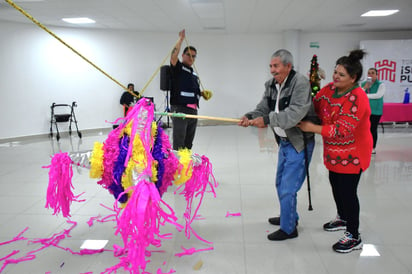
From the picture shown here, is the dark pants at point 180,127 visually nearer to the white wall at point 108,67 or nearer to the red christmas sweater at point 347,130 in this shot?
the red christmas sweater at point 347,130

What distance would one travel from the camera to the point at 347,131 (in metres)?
1.93

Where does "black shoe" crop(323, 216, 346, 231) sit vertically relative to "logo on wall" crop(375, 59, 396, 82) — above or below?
below

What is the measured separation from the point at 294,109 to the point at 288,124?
0.10 m

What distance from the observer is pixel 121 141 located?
6.09ft

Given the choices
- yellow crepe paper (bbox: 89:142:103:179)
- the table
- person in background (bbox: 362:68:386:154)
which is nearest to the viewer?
yellow crepe paper (bbox: 89:142:103:179)

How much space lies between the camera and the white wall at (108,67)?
6.86 meters

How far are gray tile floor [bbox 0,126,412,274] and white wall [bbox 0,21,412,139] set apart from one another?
3008mm

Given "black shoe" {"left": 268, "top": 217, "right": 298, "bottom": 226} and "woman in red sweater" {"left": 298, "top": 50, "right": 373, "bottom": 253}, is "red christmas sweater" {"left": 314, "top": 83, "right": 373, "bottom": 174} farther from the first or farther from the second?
"black shoe" {"left": 268, "top": 217, "right": 298, "bottom": 226}

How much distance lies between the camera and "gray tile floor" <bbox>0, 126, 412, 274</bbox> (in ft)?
6.63

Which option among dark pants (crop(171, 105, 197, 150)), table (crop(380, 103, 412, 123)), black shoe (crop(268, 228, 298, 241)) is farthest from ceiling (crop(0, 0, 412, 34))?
black shoe (crop(268, 228, 298, 241))

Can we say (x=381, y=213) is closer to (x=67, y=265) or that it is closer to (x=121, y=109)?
(x=67, y=265)

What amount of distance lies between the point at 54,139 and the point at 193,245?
581cm

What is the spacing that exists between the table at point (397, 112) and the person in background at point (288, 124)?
6.33 meters

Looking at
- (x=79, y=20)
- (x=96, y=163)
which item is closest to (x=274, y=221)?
(x=96, y=163)
